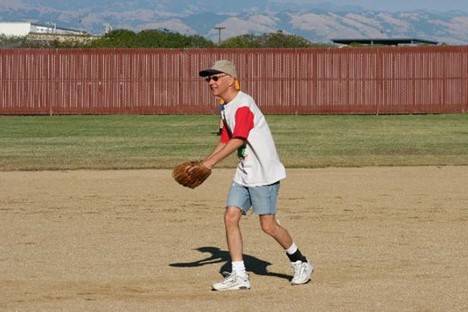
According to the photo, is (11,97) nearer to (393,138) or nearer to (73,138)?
(73,138)

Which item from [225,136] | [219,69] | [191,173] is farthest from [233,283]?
[219,69]

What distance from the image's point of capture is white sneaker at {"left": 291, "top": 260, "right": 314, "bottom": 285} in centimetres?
1082

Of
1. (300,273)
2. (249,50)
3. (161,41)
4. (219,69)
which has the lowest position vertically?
(300,273)

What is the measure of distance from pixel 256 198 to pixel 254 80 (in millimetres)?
37394

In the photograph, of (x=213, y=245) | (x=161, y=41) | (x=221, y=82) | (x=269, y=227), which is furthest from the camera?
(x=161, y=41)

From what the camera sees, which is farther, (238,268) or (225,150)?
(238,268)

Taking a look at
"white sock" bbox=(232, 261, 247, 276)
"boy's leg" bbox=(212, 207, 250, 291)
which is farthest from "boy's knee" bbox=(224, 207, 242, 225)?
"white sock" bbox=(232, 261, 247, 276)

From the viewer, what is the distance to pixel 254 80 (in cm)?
4781

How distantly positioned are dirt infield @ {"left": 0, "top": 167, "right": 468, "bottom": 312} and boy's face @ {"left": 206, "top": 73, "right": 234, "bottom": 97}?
170 centimetres

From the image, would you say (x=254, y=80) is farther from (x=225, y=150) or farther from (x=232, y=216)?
(x=225, y=150)

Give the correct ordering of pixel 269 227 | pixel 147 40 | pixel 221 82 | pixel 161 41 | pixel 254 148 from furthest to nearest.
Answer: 1. pixel 161 41
2. pixel 147 40
3. pixel 269 227
4. pixel 221 82
5. pixel 254 148

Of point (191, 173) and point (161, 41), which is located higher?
point (161, 41)

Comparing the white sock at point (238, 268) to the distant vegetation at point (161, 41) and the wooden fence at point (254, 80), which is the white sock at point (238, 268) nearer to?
the wooden fence at point (254, 80)

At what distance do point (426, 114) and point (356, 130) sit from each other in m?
11.7
